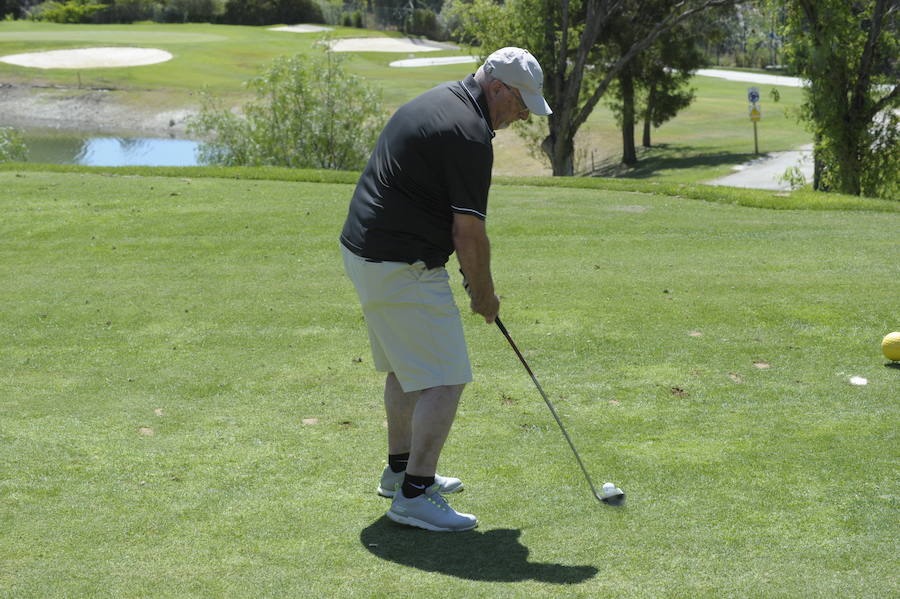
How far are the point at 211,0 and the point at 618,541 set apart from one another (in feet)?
310

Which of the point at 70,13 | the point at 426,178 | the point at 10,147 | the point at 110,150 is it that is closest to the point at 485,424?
the point at 426,178

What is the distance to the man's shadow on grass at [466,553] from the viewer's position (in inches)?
165

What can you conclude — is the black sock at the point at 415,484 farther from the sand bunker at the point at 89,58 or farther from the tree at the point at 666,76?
the sand bunker at the point at 89,58

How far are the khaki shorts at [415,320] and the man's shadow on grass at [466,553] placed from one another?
25.7 inches

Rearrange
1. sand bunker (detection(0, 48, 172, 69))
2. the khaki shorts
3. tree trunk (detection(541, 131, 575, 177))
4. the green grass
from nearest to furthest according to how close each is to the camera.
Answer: the khaki shorts < tree trunk (detection(541, 131, 575, 177)) < the green grass < sand bunker (detection(0, 48, 172, 69))

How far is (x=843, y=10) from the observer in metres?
19.7

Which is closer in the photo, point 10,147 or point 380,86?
point 10,147

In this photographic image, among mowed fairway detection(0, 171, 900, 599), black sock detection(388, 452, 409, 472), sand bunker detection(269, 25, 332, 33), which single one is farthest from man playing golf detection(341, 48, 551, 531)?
sand bunker detection(269, 25, 332, 33)

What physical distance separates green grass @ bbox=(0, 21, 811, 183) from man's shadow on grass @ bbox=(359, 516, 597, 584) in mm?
28425

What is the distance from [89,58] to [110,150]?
2305 cm

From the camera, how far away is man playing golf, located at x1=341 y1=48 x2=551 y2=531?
4.41 meters

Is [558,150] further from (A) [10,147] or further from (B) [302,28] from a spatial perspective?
(B) [302,28]

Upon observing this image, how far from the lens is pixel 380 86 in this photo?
147ft

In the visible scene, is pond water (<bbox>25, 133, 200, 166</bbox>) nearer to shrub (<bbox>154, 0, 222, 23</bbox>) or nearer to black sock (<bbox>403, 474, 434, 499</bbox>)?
black sock (<bbox>403, 474, 434, 499</bbox>)
